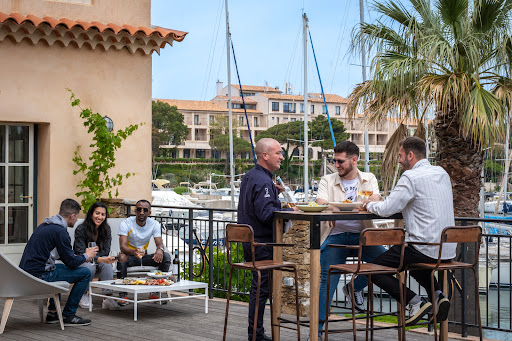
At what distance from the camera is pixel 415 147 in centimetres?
633

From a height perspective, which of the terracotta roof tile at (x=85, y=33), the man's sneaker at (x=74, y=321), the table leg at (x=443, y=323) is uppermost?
the terracotta roof tile at (x=85, y=33)

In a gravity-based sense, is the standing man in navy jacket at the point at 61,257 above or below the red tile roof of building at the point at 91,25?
below

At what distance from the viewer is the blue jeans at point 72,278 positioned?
25.8 feet

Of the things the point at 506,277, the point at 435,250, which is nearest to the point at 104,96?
→ the point at 435,250

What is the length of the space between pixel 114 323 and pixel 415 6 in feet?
28.2

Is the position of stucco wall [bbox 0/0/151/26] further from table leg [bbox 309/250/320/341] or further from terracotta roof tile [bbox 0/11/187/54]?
table leg [bbox 309/250/320/341]

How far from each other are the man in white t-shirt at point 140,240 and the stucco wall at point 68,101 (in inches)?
107

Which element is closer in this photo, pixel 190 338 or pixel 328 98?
pixel 190 338

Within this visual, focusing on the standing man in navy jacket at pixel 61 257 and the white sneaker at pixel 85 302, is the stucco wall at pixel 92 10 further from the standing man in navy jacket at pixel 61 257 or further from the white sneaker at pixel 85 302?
the standing man in navy jacket at pixel 61 257

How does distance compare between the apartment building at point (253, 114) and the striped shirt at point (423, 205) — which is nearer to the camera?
the striped shirt at point (423, 205)

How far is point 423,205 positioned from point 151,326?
3458 mm

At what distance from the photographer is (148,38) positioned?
Result: 12055 mm

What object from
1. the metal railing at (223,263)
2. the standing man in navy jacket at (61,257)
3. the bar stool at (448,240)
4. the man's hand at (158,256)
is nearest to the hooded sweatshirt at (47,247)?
the standing man in navy jacket at (61,257)

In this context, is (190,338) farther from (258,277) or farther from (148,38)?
(148,38)
